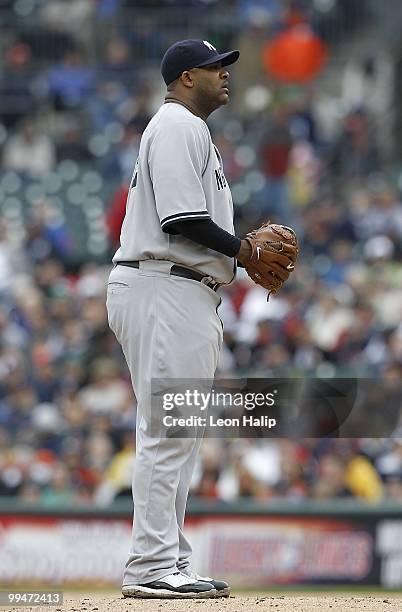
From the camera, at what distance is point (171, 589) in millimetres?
4359

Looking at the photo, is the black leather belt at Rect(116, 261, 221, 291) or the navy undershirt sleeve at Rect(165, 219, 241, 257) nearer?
the navy undershirt sleeve at Rect(165, 219, 241, 257)

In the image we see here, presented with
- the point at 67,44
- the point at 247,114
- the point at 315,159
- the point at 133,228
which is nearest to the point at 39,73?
the point at 67,44

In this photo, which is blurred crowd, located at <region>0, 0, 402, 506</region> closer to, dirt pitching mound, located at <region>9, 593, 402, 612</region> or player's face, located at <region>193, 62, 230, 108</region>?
dirt pitching mound, located at <region>9, 593, 402, 612</region>

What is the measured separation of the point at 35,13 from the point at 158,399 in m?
12.7

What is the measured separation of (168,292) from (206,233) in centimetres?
24

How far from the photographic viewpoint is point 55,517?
382 inches

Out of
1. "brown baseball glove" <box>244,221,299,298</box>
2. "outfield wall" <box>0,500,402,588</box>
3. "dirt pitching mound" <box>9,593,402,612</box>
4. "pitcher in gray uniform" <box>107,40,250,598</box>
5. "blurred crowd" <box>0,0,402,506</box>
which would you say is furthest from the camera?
"blurred crowd" <box>0,0,402,506</box>

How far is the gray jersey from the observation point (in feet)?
14.2

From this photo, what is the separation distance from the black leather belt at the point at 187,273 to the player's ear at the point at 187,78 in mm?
636

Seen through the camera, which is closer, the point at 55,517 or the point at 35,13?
the point at 55,517

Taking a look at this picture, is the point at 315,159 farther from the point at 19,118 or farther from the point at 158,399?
the point at 158,399

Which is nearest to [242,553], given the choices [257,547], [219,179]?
[257,547]

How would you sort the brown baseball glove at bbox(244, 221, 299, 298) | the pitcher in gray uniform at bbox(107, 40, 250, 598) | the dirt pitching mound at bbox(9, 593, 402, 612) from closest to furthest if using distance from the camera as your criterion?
the dirt pitching mound at bbox(9, 593, 402, 612) < the pitcher in gray uniform at bbox(107, 40, 250, 598) < the brown baseball glove at bbox(244, 221, 299, 298)

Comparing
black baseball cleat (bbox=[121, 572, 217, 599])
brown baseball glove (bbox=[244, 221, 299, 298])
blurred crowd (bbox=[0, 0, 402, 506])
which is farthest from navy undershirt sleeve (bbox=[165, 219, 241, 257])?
blurred crowd (bbox=[0, 0, 402, 506])
